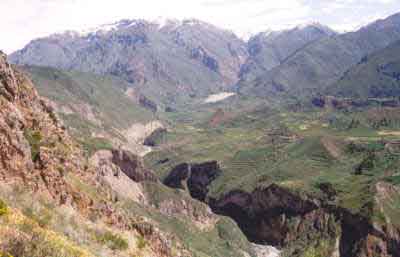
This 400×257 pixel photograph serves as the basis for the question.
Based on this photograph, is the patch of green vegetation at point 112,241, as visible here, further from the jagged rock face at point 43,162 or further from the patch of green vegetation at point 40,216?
the patch of green vegetation at point 40,216

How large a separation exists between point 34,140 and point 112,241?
27651mm

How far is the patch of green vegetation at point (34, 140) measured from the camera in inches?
2596

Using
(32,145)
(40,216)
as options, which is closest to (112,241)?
(40,216)

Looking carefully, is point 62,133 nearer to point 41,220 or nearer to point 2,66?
point 2,66

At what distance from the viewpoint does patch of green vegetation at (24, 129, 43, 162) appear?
65.9 meters

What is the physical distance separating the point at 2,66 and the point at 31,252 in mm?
59544

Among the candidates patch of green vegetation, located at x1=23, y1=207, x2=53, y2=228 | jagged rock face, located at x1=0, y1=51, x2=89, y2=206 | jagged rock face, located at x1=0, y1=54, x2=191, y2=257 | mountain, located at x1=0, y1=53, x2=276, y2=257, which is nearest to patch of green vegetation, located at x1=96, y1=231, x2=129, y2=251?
mountain, located at x1=0, y1=53, x2=276, y2=257

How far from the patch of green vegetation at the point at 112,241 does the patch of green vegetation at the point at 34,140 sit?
18.7 metres

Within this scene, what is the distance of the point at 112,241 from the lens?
49281 mm

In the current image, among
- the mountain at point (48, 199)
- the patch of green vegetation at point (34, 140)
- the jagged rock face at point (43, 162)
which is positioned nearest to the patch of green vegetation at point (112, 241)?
the mountain at point (48, 199)

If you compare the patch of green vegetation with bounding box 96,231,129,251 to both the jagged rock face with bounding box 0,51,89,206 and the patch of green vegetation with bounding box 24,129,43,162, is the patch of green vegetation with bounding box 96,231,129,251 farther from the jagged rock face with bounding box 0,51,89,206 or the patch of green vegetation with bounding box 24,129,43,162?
the patch of green vegetation with bounding box 24,129,43,162

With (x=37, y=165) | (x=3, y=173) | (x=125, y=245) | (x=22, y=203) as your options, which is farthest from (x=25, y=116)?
(x=22, y=203)

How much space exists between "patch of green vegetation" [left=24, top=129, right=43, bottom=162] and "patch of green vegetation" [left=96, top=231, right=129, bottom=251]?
61.5 feet

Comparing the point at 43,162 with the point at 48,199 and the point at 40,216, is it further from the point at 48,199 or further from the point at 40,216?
the point at 40,216
